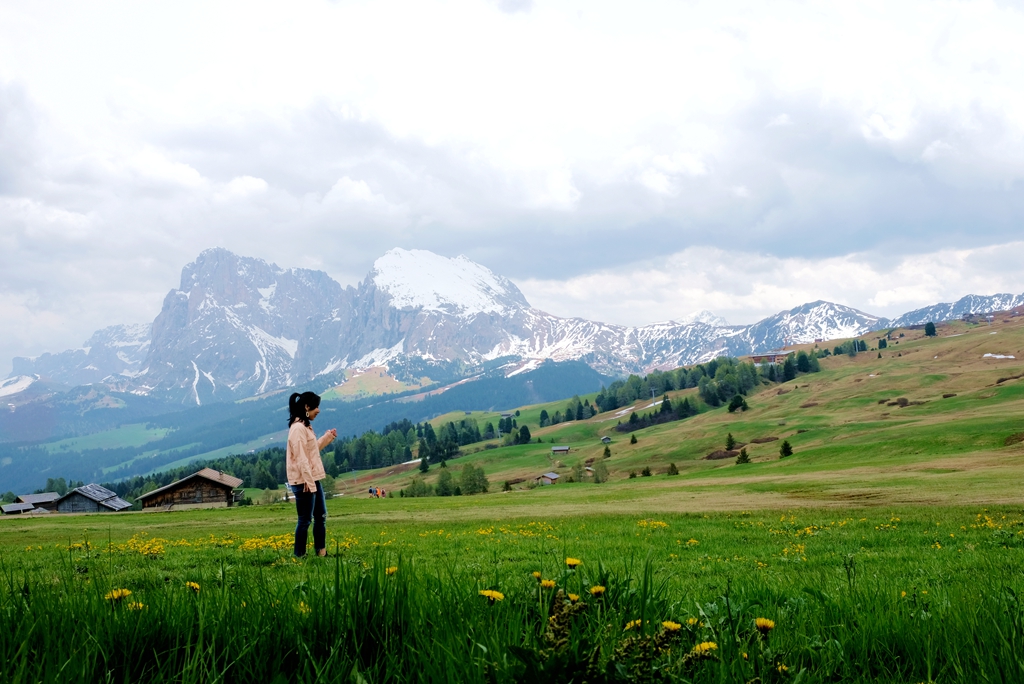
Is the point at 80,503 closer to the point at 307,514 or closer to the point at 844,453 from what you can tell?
the point at 844,453

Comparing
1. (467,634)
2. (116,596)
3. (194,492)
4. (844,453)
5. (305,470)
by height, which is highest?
(116,596)

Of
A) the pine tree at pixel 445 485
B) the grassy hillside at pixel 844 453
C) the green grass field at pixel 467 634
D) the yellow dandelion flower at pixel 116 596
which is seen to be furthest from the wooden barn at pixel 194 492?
the green grass field at pixel 467 634

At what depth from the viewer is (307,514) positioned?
1289 cm

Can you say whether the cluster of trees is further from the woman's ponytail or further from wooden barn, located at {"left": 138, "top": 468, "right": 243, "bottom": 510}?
the woman's ponytail

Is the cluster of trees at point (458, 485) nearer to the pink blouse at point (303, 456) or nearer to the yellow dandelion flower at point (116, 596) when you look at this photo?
the pink blouse at point (303, 456)

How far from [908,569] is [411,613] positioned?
10.0 metres

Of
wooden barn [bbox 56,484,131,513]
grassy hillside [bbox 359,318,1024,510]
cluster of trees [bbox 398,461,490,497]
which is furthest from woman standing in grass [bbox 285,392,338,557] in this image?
wooden barn [bbox 56,484,131,513]

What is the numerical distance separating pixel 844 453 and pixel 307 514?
94.5 m

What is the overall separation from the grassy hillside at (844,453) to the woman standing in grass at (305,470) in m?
25.8

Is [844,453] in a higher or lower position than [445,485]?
lower

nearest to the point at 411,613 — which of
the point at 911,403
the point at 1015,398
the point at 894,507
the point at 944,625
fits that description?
the point at 944,625

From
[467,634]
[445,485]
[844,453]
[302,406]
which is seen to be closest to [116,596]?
[467,634]

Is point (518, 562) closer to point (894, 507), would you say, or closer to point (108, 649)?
point (108, 649)

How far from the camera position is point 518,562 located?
11.5 meters
